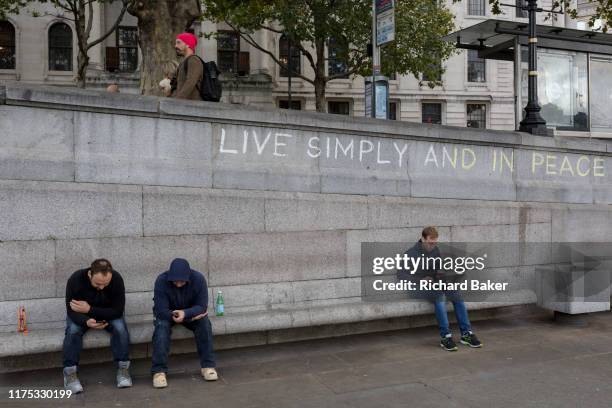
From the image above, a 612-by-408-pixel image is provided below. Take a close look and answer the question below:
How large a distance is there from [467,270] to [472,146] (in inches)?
79.8

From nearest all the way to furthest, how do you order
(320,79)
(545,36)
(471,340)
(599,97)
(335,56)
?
(471,340)
(545,36)
(599,97)
(320,79)
(335,56)

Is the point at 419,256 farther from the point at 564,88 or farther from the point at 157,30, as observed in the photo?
the point at 157,30

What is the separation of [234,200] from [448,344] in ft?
11.0

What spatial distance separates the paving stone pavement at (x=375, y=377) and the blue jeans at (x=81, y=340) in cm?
35

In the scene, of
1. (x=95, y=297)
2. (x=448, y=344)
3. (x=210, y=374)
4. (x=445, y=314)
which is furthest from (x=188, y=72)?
(x=448, y=344)

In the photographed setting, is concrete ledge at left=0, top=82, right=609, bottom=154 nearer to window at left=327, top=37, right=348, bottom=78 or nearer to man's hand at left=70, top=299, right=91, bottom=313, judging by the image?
man's hand at left=70, top=299, right=91, bottom=313

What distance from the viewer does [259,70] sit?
35.8 m

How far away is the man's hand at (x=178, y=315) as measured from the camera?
6184 mm

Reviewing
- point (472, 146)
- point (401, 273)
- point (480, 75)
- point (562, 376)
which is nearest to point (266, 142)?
point (401, 273)

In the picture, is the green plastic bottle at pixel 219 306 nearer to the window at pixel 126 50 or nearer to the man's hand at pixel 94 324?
the man's hand at pixel 94 324

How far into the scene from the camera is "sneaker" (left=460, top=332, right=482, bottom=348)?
7.71 meters

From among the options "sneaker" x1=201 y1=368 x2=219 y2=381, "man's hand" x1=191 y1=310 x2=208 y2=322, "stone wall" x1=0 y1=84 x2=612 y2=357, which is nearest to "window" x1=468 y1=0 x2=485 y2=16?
"stone wall" x1=0 y1=84 x2=612 y2=357

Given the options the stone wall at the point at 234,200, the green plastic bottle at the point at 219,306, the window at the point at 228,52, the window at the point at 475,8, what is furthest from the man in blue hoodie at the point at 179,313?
the window at the point at 475,8

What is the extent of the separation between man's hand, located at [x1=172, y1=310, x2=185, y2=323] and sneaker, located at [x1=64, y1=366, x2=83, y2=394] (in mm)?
1092
